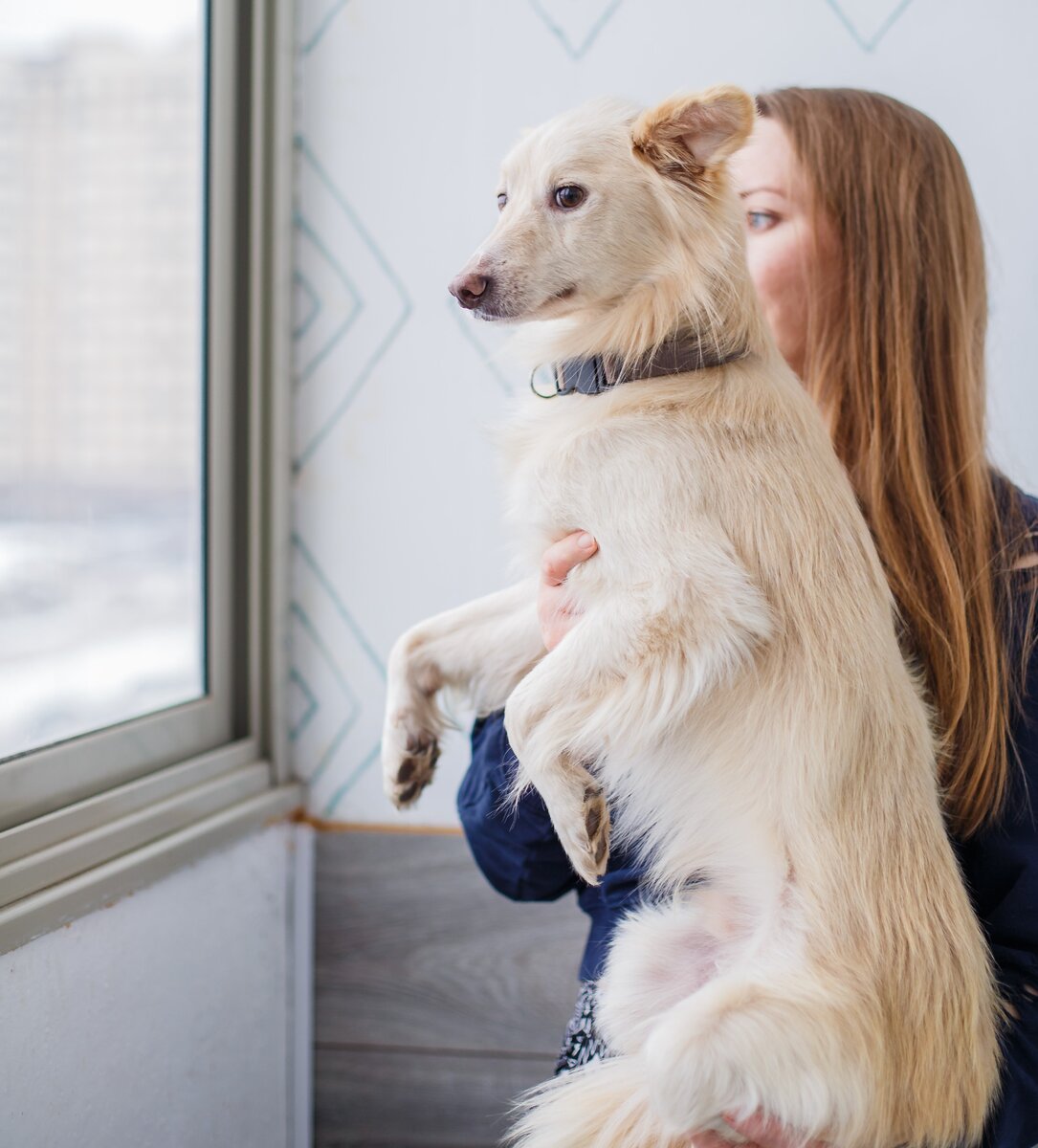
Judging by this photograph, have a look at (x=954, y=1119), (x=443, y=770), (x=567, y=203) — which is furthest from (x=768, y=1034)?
(x=443, y=770)

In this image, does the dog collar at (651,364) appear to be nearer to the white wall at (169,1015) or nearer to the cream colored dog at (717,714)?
the cream colored dog at (717,714)

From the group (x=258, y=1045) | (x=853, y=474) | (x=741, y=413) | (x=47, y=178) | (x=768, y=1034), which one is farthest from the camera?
(x=258, y=1045)

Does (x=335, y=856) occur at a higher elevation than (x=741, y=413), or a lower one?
lower

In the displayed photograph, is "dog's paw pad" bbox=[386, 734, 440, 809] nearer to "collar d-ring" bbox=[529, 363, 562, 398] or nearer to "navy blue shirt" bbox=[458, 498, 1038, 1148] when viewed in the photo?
"navy blue shirt" bbox=[458, 498, 1038, 1148]

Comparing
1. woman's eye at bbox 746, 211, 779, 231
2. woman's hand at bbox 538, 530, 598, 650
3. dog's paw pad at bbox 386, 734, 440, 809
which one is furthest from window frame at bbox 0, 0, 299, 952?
woman's eye at bbox 746, 211, 779, 231

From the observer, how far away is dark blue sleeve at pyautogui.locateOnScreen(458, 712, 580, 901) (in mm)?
1128

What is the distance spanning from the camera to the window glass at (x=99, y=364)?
116cm

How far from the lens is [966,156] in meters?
1.40

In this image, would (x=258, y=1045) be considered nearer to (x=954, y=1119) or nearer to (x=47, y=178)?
(x=954, y=1119)

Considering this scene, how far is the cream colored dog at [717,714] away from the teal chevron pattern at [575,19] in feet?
1.99

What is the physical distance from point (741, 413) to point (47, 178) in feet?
3.10

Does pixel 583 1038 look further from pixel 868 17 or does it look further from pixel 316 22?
pixel 316 22

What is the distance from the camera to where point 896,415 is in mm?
1105

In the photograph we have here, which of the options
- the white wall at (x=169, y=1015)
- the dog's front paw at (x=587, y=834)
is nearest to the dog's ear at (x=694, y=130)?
the dog's front paw at (x=587, y=834)
